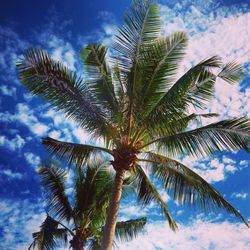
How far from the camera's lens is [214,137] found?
9328 millimetres

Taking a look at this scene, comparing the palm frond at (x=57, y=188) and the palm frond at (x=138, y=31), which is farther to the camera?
the palm frond at (x=57, y=188)

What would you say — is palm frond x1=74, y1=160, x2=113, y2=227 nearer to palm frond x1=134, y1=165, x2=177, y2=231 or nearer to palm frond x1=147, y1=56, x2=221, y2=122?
palm frond x1=134, y1=165, x2=177, y2=231

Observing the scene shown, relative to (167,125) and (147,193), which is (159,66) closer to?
(167,125)

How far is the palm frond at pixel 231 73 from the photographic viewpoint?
9.48 metres

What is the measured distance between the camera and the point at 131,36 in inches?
374

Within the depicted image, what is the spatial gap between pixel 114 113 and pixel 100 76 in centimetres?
121

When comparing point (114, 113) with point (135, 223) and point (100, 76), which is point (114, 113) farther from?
point (135, 223)

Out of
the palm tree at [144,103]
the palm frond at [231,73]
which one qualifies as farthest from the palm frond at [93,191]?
the palm frond at [231,73]

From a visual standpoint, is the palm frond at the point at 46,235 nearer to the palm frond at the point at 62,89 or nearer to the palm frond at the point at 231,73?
the palm frond at the point at 62,89

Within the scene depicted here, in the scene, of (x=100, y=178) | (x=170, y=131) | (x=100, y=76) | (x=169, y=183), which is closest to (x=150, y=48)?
(x=100, y=76)

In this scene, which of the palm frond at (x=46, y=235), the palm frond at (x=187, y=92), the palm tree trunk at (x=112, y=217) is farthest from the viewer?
the palm frond at (x=46, y=235)

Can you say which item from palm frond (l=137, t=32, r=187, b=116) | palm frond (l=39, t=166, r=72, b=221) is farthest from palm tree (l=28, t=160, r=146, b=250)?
palm frond (l=137, t=32, r=187, b=116)

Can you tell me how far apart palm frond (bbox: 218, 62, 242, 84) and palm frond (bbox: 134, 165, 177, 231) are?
3659 mm

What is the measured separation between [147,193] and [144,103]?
2830 millimetres
